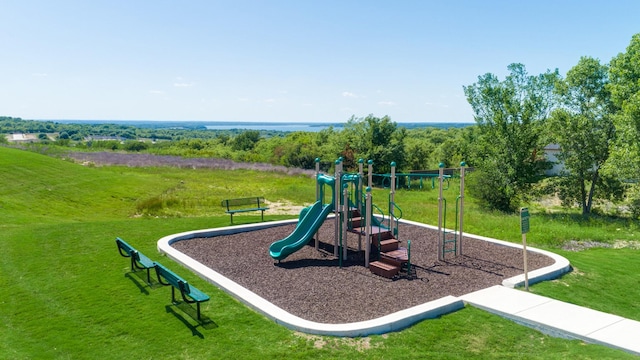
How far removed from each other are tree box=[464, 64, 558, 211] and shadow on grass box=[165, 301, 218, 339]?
21588mm

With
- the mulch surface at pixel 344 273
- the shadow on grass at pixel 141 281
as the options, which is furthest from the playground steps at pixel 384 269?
the shadow on grass at pixel 141 281

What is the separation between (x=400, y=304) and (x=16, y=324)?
6.69 metres

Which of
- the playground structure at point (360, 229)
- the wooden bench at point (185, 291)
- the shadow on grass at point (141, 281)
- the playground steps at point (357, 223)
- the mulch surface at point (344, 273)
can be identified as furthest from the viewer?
the playground steps at point (357, 223)

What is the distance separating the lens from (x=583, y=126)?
23.3m

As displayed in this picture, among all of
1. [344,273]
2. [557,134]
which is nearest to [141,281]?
[344,273]

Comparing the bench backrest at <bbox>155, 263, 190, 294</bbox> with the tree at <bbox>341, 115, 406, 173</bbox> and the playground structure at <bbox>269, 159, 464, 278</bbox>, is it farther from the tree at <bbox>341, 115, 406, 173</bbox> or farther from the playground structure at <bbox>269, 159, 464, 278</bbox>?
the tree at <bbox>341, 115, 406, 173</bbox>

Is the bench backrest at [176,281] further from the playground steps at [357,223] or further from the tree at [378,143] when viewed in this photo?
the tree at [378,143]

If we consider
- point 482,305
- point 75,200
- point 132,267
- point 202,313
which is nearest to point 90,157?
point 75,200

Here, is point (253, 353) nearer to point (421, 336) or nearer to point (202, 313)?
point (202, 313)

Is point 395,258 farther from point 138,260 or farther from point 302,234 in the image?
point 138,260

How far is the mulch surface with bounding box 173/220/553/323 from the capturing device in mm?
8023

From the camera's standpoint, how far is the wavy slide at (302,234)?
10.7 m

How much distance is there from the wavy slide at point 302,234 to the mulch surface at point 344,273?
0.33 metres

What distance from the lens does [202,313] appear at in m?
7.36
